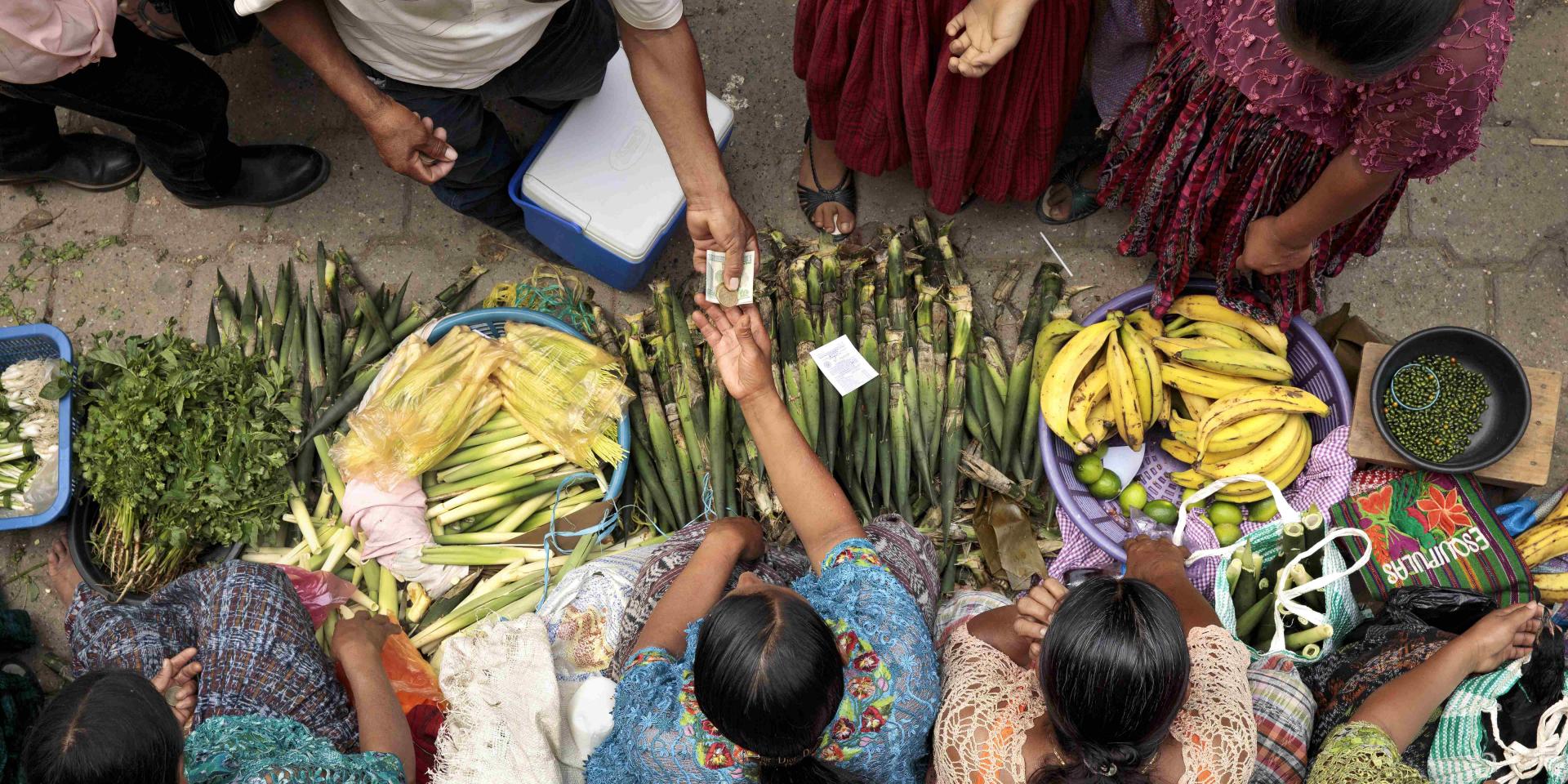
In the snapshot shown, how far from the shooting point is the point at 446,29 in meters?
2.50

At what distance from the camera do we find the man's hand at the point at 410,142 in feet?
9.06

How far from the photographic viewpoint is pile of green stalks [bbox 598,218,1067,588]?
3.25 meters

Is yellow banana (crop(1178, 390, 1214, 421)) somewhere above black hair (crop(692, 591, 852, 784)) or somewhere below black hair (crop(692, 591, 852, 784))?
below

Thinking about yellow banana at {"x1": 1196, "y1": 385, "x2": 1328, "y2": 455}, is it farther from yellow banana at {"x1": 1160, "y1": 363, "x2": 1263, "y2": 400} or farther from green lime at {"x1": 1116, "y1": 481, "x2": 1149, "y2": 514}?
green lime at {"x1": 1116, "y1": 481, "x2": 1149, "y2": 514}

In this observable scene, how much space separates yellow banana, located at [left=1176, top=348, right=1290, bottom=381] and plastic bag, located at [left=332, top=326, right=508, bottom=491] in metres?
2.20

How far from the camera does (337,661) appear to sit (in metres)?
2.92

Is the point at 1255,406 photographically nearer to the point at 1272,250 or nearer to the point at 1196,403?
the point at 1196,403

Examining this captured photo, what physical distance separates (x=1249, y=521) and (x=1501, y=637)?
716 millimetres

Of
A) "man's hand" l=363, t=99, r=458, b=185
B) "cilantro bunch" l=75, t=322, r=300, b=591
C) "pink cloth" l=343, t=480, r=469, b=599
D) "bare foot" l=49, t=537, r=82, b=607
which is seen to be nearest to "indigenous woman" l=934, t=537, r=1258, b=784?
"pink cloth" l=343, t=480, r=469, b=599

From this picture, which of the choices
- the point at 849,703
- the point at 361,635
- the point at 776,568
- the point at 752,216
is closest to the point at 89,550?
the point at 361,635

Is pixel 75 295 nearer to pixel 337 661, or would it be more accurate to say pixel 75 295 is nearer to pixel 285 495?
pixel 285 495

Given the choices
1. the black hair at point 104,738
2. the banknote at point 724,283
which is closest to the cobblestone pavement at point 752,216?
the banknote at point 724,283

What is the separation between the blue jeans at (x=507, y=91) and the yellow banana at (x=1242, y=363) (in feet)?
6.79

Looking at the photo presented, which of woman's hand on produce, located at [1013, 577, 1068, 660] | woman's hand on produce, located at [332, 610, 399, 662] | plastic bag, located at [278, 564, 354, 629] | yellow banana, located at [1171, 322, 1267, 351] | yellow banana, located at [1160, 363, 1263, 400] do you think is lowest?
plastic bag, located at [278, 564, 354, 629]
